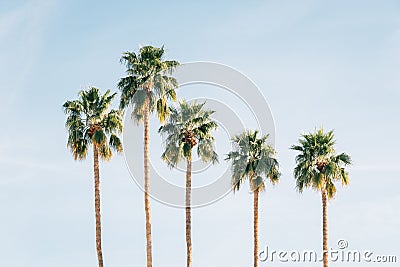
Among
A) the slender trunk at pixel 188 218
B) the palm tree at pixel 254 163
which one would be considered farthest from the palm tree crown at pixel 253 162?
the slender trunk at pixel 188 218

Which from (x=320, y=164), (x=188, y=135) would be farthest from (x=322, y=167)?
(x=188, y=135)

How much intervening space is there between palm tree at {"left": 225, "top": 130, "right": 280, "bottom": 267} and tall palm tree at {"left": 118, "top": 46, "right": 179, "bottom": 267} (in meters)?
8.07

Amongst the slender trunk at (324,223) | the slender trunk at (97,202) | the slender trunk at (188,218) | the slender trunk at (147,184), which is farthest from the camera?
the slender trunk at (324,223)

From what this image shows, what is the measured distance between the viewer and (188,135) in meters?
56.8

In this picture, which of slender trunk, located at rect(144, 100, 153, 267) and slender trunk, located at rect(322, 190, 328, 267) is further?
slender trunk, located at rect(322, 190, 328, 267)

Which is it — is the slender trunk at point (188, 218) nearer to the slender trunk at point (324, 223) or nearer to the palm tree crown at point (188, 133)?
the palm tree crown at point (188, 133)

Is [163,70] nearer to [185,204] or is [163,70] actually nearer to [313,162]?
[185,204]

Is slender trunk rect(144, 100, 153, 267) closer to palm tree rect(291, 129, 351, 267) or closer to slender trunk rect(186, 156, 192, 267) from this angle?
slender trunk rect(186, 156, 192, 267)

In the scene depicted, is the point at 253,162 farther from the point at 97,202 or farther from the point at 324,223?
the point at 97,202

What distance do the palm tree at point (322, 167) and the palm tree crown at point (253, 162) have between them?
240 cm

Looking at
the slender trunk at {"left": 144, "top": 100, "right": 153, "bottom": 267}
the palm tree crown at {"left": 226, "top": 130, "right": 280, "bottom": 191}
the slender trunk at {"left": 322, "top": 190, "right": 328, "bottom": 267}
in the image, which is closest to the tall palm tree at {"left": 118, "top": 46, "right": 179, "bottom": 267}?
the slender trunk at {"left": 144, "top": 100, "right": 153, "bottom": 267}

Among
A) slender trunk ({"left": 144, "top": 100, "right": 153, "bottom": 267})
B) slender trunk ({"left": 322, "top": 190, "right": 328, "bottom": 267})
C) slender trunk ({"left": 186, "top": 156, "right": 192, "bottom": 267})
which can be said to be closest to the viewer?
slender trunk ({"left": 144, "top": 100, "right": 153, "bottom": 267})

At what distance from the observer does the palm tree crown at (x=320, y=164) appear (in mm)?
56656

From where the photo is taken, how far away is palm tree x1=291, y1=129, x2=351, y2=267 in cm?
5659
